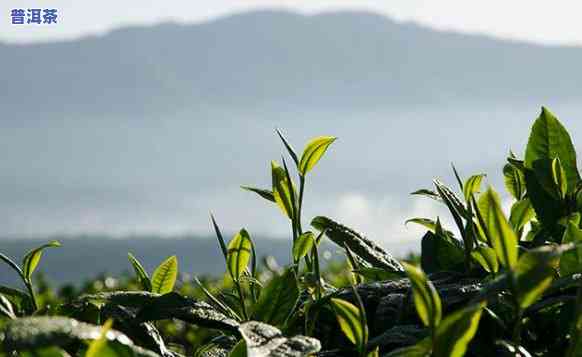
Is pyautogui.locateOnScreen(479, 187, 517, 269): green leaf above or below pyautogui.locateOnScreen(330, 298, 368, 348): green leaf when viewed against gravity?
above

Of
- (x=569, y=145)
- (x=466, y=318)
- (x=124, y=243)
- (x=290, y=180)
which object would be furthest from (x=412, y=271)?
(x=124, y=243)

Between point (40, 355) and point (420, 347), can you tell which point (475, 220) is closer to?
point (420, 347)

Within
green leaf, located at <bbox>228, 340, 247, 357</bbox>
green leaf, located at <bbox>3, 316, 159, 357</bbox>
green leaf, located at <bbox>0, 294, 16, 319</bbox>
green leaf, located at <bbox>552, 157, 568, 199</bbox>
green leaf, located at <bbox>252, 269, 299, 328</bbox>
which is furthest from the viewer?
green leaf, located at <bbox>552, 157, 568, 199</bbox>

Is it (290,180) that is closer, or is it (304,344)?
(304,344)

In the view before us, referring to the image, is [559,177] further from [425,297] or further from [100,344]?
[100,344]

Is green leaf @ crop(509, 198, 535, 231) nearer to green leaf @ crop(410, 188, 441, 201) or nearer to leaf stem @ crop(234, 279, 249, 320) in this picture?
green leaf @ crop(410, 188, 441, 201)

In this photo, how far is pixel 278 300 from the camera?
3.82 feet

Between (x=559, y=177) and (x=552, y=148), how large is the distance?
0.07 meters

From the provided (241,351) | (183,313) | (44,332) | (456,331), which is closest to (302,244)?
(183,313)

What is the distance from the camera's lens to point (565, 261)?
109 centimetres

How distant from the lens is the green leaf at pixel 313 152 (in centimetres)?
130

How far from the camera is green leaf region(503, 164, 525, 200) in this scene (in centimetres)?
150

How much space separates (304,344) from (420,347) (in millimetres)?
123

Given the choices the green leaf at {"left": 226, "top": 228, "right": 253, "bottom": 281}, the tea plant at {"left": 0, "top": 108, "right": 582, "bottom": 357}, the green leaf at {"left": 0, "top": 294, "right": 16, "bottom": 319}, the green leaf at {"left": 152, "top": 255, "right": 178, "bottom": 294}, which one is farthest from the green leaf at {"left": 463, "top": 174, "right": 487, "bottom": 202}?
the green leaf at {"left": 0, "top": 294, "right": 16, "bottom": 319}
